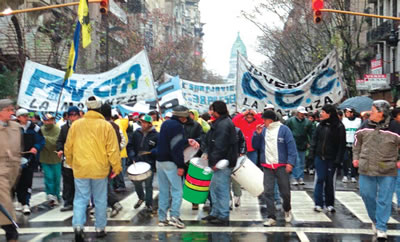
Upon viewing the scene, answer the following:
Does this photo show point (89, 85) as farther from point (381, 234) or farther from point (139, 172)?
point (381, 234)

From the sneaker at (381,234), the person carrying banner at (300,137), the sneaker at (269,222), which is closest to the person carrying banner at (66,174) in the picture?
the sneaker at (269,222)

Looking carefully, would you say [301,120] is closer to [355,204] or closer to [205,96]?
[355,204]

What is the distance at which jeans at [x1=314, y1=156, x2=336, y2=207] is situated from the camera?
9.96 m

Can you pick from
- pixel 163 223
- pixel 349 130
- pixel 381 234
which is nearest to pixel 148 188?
pixel 163 223

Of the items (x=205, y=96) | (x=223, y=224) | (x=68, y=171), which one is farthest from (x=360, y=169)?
(x=205, y=96)

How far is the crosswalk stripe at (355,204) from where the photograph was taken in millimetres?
Answer: 9477

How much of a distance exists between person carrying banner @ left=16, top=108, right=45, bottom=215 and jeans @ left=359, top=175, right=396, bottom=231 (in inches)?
216

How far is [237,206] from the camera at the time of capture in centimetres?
1080

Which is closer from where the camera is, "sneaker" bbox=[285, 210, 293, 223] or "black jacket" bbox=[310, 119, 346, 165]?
"sneaker" bbox=[285, 210, 293, 223]

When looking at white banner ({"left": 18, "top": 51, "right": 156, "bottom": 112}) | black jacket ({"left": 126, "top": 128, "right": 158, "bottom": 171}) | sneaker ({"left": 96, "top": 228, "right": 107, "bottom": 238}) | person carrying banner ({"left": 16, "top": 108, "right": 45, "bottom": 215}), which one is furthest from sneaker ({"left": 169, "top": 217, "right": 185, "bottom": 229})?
white banner ({"left": 18, "top": 51, "right": 156, "bottom": 112})

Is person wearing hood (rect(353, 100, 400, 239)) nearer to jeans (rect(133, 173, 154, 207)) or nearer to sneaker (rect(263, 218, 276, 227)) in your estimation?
sneaker (rect(263, 218, 276, 227))

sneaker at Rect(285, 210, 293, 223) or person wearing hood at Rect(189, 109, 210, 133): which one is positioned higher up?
person wearing hood at Rect(189, 109, 210, 133)

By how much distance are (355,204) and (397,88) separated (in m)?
25.5

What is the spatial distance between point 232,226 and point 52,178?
13.4ft
